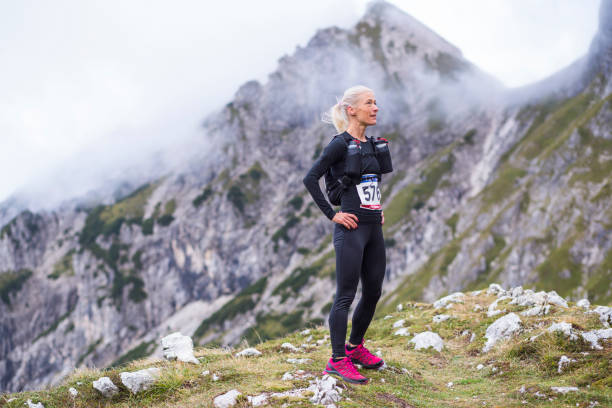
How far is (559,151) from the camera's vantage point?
166250 millimetres

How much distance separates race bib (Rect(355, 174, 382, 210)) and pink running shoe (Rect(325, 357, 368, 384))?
322cm

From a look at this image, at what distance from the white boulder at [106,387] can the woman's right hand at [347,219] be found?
5676 mm

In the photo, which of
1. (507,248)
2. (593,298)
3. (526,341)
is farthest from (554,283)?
(526,341)

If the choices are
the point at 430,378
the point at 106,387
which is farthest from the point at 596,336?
the point at 106,387

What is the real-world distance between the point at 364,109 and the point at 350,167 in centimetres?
143

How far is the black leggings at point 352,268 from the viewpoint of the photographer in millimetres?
8922

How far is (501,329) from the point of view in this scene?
12.3 meters

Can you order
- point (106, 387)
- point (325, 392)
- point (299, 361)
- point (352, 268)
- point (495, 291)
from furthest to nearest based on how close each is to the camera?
point (495, 291)
point (299, 361)
point (352, 268)
point (106, 387)
point (325, 392)

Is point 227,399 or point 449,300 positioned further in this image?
point 449,300

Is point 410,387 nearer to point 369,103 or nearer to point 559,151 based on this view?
point 369,103

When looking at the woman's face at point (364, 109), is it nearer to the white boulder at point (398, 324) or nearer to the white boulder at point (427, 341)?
the white boulder at point (427, 341)

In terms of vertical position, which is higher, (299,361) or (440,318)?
(299,361)

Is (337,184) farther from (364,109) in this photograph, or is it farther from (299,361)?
(299,361)

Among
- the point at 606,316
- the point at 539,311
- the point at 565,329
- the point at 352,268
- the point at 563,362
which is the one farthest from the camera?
the point at 539,311
